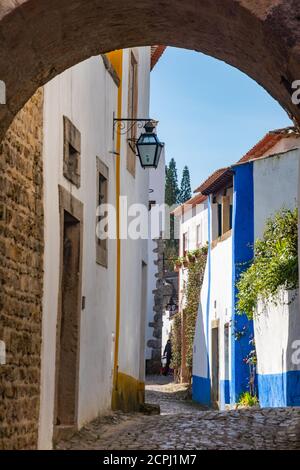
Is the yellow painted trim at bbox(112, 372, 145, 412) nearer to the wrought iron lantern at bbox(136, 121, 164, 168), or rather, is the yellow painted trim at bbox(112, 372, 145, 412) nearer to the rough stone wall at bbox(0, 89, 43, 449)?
the wrought iron lantern at bbox(136, 121, 164, 168)

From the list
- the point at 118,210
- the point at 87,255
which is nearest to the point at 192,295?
the point at 118,210

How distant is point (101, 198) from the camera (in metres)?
10.8

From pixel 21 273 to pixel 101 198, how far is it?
437cm

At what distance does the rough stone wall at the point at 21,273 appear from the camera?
603cm

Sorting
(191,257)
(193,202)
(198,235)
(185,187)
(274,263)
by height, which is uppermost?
(185,187)

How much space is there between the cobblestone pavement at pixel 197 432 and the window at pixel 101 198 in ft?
5.92

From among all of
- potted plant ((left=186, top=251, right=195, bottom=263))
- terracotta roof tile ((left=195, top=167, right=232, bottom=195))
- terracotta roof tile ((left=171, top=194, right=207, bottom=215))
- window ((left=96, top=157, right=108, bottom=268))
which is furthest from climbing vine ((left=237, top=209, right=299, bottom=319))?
terracotta roof tile ((left=171, top=194, right=207, bottom=215))

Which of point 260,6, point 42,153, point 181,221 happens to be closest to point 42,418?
point 42,153

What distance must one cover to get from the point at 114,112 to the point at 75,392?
14.2 feet

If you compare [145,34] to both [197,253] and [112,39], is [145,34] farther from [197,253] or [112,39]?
[197,253]

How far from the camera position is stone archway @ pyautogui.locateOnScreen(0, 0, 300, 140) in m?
4.38

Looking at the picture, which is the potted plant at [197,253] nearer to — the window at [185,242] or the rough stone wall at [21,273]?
the window at [185,242]

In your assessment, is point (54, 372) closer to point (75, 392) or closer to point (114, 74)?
point (75, 392)
